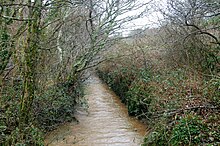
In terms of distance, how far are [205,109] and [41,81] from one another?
595 cm

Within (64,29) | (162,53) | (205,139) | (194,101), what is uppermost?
(64,29)

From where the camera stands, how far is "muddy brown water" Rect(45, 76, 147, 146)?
9.64m

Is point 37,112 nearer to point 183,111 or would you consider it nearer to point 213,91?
point 183,111

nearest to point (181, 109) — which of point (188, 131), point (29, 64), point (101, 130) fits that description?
point (188, 131)

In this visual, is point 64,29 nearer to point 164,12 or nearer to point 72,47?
point 72,47

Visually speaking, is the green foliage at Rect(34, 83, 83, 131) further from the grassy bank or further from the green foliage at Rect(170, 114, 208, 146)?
the green foliage at Rect(170, 114, 208, 146)

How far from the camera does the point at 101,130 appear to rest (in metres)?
11.3

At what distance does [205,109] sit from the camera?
6965 millimetres

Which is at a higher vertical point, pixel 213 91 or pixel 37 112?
pixel 37 112

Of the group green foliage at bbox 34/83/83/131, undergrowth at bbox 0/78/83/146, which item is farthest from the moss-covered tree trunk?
green foliage at bbox 34/83/83/131

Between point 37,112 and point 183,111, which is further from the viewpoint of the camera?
point 37,112

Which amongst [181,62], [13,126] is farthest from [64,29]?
[13,126]

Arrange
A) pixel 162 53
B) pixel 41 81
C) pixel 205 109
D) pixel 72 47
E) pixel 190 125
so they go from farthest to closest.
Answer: pixel 162 53 → pixel 72 47 → pixel 41 81 → pixel 205 109 → pixel 190 125

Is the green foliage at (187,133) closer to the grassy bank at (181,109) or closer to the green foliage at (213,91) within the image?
the grassy bank at (181,109)
